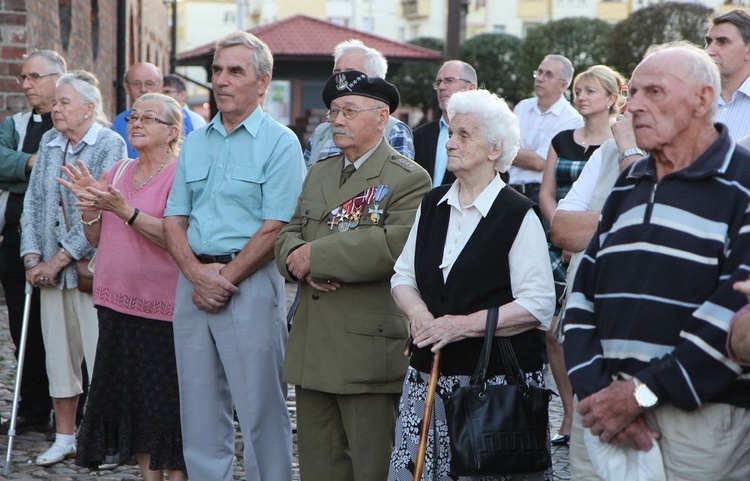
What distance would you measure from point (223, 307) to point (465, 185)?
4.39ft

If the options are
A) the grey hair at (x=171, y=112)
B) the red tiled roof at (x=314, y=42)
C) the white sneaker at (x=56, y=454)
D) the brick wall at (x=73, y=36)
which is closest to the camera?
the grey hair at (x=171, y=112)

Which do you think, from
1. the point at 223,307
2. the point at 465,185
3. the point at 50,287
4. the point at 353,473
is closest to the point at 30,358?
the point at 50,287

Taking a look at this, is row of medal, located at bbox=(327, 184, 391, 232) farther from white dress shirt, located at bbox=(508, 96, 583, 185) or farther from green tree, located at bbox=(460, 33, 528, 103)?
green tree, located at bbox=(460, 33, 528, 103)

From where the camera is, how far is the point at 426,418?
4.42m

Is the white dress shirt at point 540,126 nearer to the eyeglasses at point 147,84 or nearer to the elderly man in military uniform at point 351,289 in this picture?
the eyeglasses at point 147,84

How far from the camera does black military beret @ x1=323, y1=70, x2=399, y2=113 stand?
514cm

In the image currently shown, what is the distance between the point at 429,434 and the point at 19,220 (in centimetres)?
371

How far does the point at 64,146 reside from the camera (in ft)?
22.2

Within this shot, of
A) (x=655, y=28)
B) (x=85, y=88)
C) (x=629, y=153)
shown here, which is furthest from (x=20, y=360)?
Result: (x=655, y=28)

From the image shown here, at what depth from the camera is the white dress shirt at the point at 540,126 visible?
8.83 meters

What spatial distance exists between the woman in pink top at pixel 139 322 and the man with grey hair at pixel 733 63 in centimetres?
269

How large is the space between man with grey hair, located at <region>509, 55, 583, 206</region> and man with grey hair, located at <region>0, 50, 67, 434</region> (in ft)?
11.5

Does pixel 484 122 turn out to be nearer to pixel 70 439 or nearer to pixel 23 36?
pixel 70 439

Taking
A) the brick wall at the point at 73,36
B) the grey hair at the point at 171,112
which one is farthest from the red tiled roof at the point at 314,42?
the grey hair at the point at 171,112
